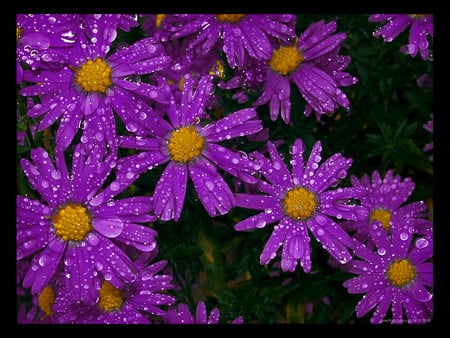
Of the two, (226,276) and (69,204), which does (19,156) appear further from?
(226,276)

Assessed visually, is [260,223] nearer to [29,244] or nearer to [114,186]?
[114,186]

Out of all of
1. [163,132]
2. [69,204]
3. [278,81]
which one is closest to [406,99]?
[278,81]

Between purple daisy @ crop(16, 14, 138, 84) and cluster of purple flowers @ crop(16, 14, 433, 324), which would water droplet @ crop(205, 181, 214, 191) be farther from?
purple daisy @ crop(16, 14, 138, 84)

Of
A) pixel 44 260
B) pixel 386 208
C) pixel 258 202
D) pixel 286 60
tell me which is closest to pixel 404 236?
pixel 386 208

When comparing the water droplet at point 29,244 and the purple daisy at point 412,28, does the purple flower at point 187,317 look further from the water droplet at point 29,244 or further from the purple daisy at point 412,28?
the purple daisy at point 412,28

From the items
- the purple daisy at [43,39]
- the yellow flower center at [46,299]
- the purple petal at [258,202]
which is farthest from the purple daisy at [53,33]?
the yellow flower center at [46,299]

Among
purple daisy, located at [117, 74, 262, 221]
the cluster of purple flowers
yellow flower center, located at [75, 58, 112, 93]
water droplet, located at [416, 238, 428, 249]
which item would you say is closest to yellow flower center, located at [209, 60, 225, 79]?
the cluster of purple flowers
